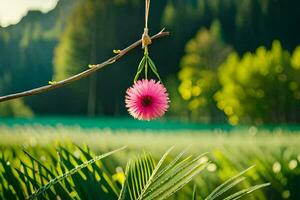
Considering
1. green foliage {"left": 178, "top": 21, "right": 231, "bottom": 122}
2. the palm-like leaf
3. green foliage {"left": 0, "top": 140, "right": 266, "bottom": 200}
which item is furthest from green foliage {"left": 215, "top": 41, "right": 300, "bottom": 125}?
the palm-like leaf

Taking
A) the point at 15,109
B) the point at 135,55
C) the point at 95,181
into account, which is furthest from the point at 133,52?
the point at 95,181

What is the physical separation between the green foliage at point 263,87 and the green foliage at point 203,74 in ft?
9.69

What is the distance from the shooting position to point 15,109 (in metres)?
26.5

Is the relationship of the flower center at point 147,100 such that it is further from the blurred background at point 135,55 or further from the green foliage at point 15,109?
the green foliage at point 15,109

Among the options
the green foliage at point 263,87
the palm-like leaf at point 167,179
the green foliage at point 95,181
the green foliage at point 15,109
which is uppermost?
the green foliage at point 15,109

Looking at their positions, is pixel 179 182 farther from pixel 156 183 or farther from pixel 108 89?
pixel 108 89

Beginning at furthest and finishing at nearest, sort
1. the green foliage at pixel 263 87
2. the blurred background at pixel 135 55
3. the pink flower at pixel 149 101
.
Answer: the blurred background at pixel 135 55 → the green foliage at pixel 263 87 → the pink flower at pixel 149 101

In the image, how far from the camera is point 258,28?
27672 millimetres

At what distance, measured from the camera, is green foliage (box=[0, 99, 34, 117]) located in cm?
2602

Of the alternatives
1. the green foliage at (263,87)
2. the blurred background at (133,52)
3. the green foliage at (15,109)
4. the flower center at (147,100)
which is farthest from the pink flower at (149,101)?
the green foliage at (15,109)

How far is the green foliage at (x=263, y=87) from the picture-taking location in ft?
66.7

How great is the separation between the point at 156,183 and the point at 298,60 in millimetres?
19779

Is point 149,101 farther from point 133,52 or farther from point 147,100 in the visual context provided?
point 133,52

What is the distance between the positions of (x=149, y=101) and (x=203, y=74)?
2449 cm
